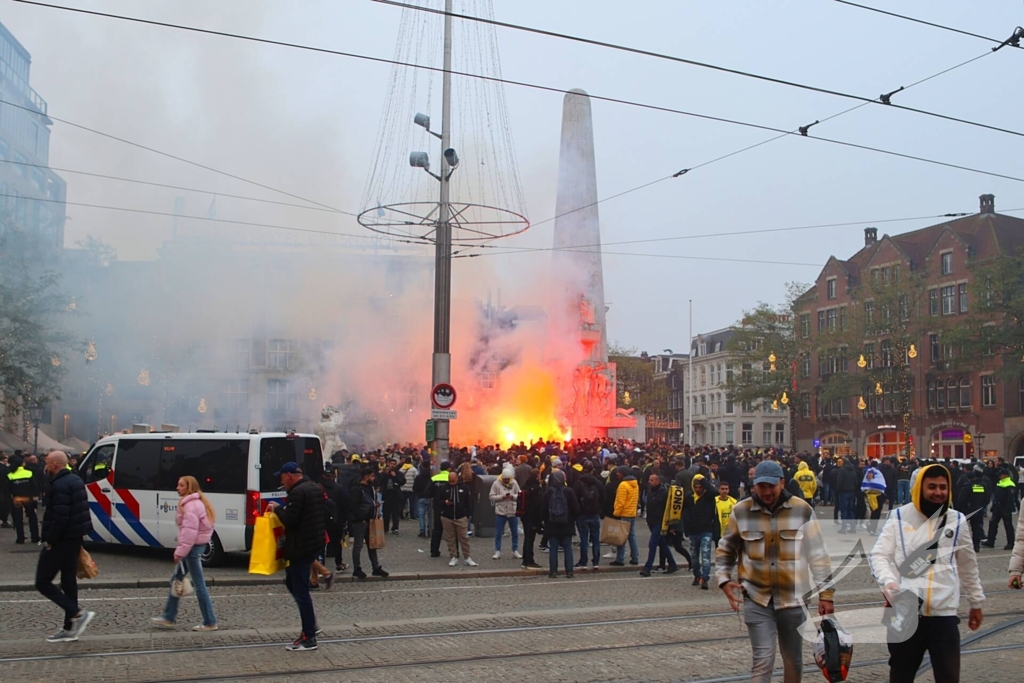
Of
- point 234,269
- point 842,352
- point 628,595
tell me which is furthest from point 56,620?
point 842,352

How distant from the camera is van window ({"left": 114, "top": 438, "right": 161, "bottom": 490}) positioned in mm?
15227

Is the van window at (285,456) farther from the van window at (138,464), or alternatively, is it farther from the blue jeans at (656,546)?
the blue jeans at (656,546)

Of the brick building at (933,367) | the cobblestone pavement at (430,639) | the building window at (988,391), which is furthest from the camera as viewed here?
the building window at (988,391)

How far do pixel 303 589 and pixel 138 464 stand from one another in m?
7.81

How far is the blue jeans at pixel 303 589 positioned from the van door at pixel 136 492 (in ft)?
23.6

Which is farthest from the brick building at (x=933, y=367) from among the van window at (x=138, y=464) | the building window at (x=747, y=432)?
the van window at (x=138, y=464)

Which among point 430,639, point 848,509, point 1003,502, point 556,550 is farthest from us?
point 848,509

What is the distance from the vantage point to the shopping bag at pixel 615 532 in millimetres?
15781

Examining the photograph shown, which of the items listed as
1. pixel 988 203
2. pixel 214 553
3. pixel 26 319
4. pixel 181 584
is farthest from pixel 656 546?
pixel 988 203

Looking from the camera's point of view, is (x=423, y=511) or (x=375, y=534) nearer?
(x=375, y=534)

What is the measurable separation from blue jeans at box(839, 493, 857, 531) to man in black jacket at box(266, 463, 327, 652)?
1505cm

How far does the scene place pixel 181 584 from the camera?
31.3 feet

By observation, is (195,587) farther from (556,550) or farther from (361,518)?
(556,550)

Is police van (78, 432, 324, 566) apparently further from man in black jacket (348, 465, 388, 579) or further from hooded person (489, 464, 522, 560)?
hooded person (489, 464, 522, 560)
